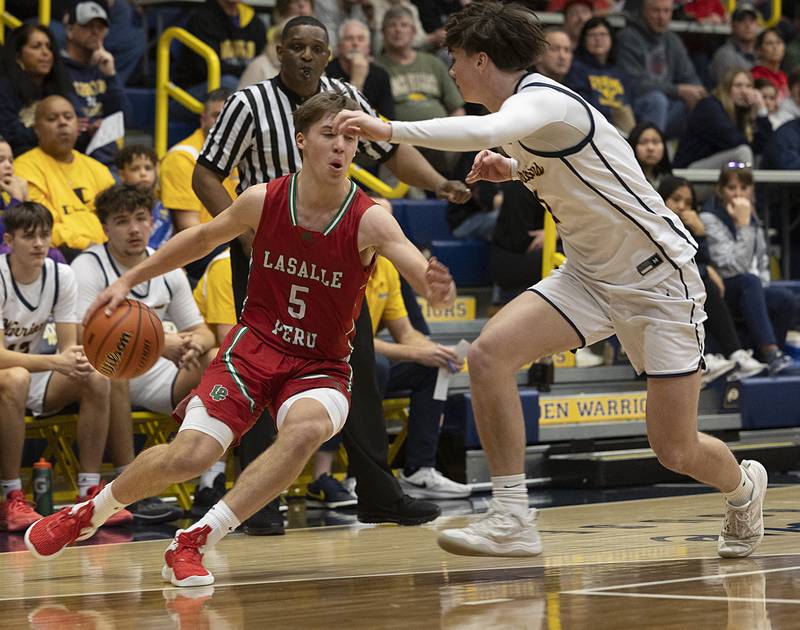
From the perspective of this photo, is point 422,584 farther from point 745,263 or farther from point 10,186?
point 745,263

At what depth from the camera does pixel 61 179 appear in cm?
767

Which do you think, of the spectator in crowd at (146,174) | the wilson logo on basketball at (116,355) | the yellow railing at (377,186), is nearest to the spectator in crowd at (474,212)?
the yellow railing at (377,186)

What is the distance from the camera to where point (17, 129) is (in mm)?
8031

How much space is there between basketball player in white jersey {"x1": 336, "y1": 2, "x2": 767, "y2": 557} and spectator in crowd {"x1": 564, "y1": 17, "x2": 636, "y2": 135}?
229 inches

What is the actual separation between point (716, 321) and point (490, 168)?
14.0 feet

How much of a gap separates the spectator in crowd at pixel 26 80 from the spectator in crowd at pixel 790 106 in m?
6.16

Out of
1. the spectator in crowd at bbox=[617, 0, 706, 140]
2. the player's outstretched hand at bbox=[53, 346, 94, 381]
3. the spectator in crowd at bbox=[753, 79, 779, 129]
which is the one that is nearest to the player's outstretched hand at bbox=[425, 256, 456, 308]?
the player's outstretched hand at bbox=[53, 346, 94, 381]

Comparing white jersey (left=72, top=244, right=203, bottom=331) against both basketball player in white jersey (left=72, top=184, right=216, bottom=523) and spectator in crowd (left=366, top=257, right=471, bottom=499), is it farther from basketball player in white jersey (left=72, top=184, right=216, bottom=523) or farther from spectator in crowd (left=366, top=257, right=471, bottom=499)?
spectator in crowd (left=366, top=257, right=471, bottom=499)

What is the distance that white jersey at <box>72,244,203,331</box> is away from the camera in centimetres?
672

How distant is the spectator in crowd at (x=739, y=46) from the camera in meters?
12.0

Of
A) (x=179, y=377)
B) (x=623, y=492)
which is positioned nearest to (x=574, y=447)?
(x=623, y=492)

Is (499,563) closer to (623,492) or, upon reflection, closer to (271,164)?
(271,164)

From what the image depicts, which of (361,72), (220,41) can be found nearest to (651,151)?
(361,72)

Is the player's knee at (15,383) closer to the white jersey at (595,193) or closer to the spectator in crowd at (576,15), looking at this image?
the white jersey at (595,193)
